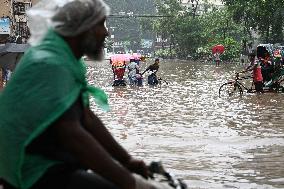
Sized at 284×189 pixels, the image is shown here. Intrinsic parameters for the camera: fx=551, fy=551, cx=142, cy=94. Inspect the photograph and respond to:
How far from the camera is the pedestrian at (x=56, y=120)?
2139 millimetres

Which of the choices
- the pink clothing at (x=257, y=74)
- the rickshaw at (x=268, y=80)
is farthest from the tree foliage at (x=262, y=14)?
the pink clothing at (x=257, y=74)

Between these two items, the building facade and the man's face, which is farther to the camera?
the building facade

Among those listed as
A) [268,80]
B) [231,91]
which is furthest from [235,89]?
[268,80]

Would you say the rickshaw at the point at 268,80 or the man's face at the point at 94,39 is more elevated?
the man's face at the point at 94,39

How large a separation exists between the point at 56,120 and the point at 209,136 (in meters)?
8.37

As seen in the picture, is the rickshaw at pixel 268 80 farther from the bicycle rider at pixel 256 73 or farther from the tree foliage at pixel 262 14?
the tree foliage at pixel 262 14

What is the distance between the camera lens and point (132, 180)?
87.0 inches

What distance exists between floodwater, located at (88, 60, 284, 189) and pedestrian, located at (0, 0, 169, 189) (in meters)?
4.42

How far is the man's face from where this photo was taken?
2332 mm

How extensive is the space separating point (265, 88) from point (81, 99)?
61.1ft

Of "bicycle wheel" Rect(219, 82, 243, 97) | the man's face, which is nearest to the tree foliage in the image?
"bicycle wheel" Rect(219, 82, 243, 97)

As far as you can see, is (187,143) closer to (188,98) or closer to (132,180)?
(132,180)

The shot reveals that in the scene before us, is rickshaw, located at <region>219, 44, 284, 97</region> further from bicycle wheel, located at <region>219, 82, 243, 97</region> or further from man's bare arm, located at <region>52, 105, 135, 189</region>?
man's bare arm, located at <region>52, 105, 135, 189</region>

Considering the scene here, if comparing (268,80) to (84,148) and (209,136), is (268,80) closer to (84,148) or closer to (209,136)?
(209,136)
